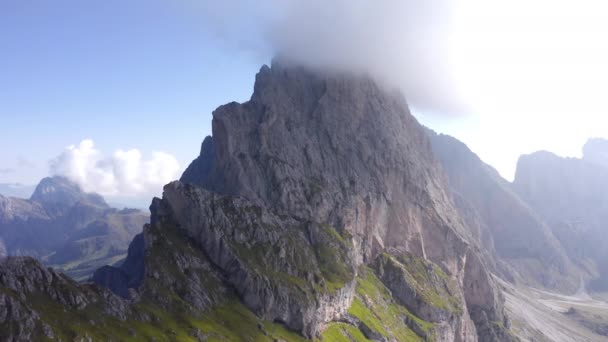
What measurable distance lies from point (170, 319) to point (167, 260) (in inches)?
1067

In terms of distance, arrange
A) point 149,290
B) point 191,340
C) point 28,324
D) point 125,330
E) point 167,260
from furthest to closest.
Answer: point 167,260 → point 149,290 → point 191,340 → point 125,330 → point 28,324

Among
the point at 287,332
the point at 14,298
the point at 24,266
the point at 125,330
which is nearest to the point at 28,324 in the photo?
the point at 14,298

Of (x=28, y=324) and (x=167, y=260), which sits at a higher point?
(x=167, y=260)

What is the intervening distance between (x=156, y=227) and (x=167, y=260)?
19.3 meters

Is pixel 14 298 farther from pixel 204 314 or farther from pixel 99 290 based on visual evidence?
pixel 204 314

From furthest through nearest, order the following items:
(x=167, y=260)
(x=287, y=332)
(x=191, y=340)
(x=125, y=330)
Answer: (x=287, y=332) → (x=167, y=260) → (x=191, y=340) → (x=125, y=330)

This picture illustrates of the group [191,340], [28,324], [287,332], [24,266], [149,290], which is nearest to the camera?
[28,324]

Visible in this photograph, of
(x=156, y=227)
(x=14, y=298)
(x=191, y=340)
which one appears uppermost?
(x=156, y=227)

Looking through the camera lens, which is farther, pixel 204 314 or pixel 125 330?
pixel 204 314

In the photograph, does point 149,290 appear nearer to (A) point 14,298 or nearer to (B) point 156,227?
(B) point 156,227

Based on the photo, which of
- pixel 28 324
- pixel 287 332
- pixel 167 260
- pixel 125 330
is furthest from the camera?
pixel 287 332

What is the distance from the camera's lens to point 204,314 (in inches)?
6983

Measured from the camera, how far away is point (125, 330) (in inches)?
5571

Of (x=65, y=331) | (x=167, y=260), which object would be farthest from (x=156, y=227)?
(x=65, y=331)
